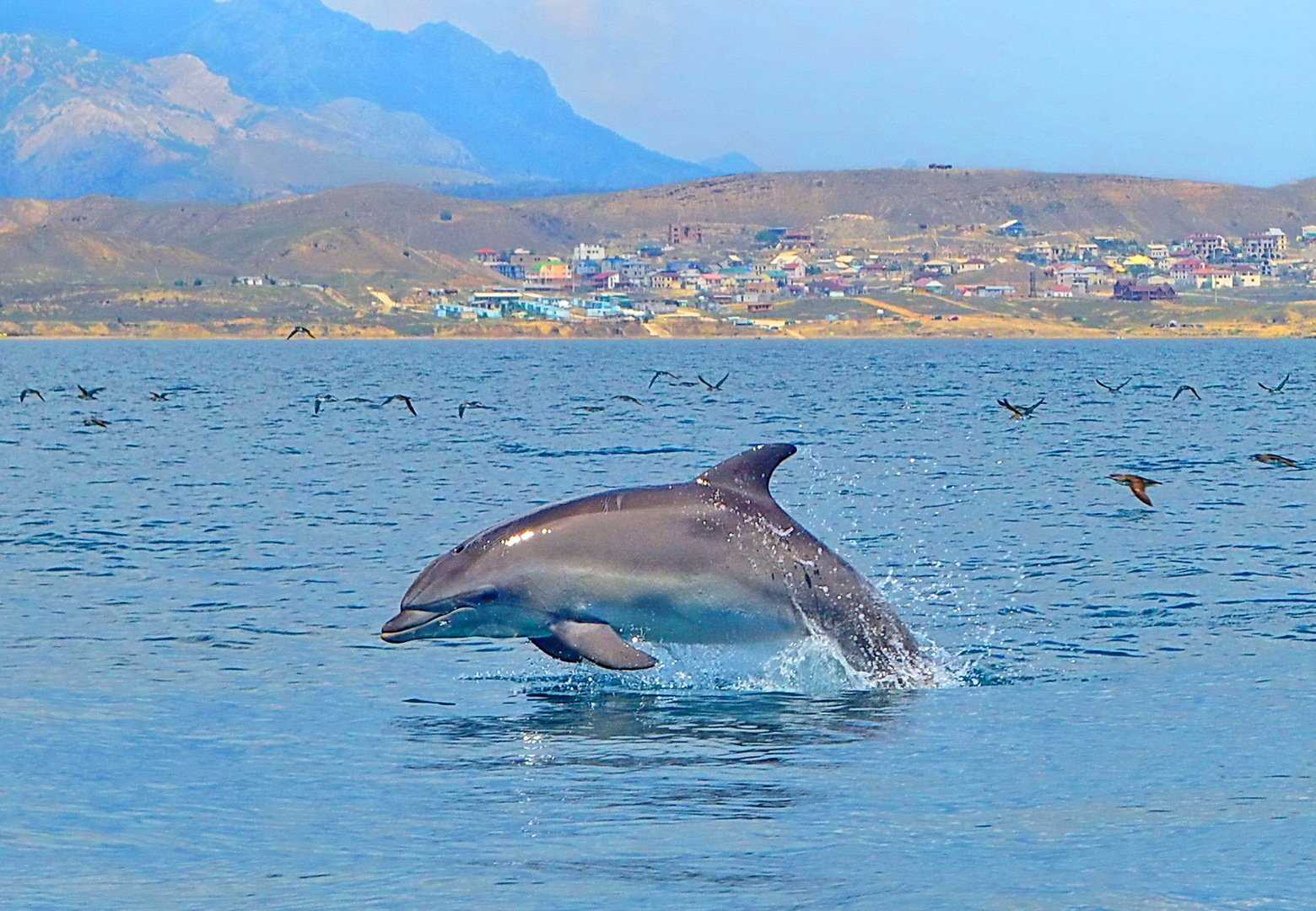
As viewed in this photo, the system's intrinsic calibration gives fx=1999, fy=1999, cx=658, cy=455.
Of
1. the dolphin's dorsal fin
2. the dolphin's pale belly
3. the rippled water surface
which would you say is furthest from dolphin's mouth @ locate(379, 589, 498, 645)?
the dolphin's dorsal fin

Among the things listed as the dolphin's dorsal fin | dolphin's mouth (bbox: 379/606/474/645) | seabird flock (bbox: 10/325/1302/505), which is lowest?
seabird flock (bbox: 10/325/1302/505)

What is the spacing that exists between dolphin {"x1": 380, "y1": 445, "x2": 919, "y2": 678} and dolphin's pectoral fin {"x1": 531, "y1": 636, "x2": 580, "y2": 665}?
11 millimetres

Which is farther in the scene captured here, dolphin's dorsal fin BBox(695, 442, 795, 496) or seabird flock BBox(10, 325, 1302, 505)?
seabird flock BBox(10, 325, 1302, 505)

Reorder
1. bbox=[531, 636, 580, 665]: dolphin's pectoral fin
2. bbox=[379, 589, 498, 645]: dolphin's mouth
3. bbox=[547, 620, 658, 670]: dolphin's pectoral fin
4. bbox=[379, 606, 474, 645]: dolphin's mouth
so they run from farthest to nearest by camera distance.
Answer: bbox=[379, 606, 474, 645]: dolphin's mouth < bbox=[379, 589, 498, 645]: dolphin's mouth < bbox=[531, 636, 580, 665]: dolphin's pectoral fin < bbox=[547, 620, 658, 670]: dolphin's pectoral fin

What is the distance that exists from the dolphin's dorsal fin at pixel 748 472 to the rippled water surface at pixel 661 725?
4.41ft

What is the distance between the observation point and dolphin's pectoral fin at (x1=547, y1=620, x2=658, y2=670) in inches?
594

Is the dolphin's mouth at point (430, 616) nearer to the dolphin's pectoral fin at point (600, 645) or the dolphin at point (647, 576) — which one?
the dolphin at point (647, 576)

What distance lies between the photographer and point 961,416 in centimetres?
7612

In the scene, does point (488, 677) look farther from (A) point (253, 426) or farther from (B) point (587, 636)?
(A) point (253, 426)

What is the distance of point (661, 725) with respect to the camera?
16.0 metres

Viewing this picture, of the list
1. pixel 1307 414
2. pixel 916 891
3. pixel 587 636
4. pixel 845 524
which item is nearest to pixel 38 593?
pixel 587 636

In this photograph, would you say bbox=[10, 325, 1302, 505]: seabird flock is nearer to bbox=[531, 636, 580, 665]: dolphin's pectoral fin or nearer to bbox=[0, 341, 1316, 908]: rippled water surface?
bbox=[0, 341, 1316, 908]: rippled water surface

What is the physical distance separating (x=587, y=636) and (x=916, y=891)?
4.95 meters

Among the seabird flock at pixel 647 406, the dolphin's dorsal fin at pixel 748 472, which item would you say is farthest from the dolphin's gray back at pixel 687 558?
the seabird flock at pixel 647 406
